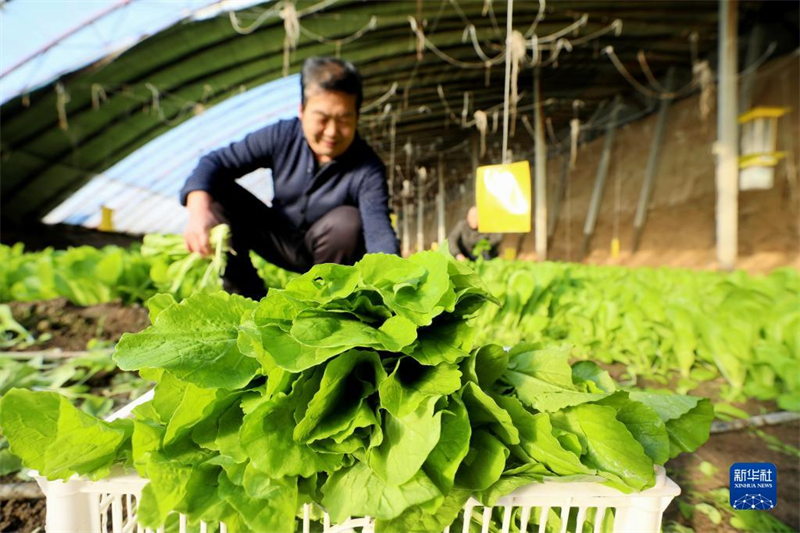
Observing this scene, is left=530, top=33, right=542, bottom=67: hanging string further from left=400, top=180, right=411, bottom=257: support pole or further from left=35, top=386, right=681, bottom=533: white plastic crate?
left=35, top=386, right=681, bottom=533: white plastic crate

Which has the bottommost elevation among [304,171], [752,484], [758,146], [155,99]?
[752,484]

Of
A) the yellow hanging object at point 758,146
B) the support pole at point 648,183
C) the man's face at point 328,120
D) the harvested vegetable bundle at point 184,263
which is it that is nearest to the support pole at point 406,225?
the man's face at point 328,120

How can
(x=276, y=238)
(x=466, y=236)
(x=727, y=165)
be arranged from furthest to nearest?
(x=727, y=165), (x=276, y=238), (x=466, y=236)

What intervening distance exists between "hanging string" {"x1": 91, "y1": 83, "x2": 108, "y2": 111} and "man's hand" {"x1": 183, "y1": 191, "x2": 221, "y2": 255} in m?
6.22

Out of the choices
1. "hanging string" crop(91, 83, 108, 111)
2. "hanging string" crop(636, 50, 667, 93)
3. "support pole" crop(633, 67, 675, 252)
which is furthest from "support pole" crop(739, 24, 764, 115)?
"hanging string" crop(91, 83, 108, 111)

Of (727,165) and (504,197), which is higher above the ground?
(727,165)

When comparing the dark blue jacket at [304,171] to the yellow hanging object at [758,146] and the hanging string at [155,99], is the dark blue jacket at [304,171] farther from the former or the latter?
the hanging string at [155,99]

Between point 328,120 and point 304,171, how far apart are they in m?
0.21

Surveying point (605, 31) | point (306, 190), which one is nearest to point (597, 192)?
point (605, 31)

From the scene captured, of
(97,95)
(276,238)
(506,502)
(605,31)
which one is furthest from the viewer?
(97,95)

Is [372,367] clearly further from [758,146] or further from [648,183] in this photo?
[648,183]

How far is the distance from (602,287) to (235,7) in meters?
4.59

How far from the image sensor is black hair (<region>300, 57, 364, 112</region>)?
104 cm

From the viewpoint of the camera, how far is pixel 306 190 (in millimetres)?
1275
